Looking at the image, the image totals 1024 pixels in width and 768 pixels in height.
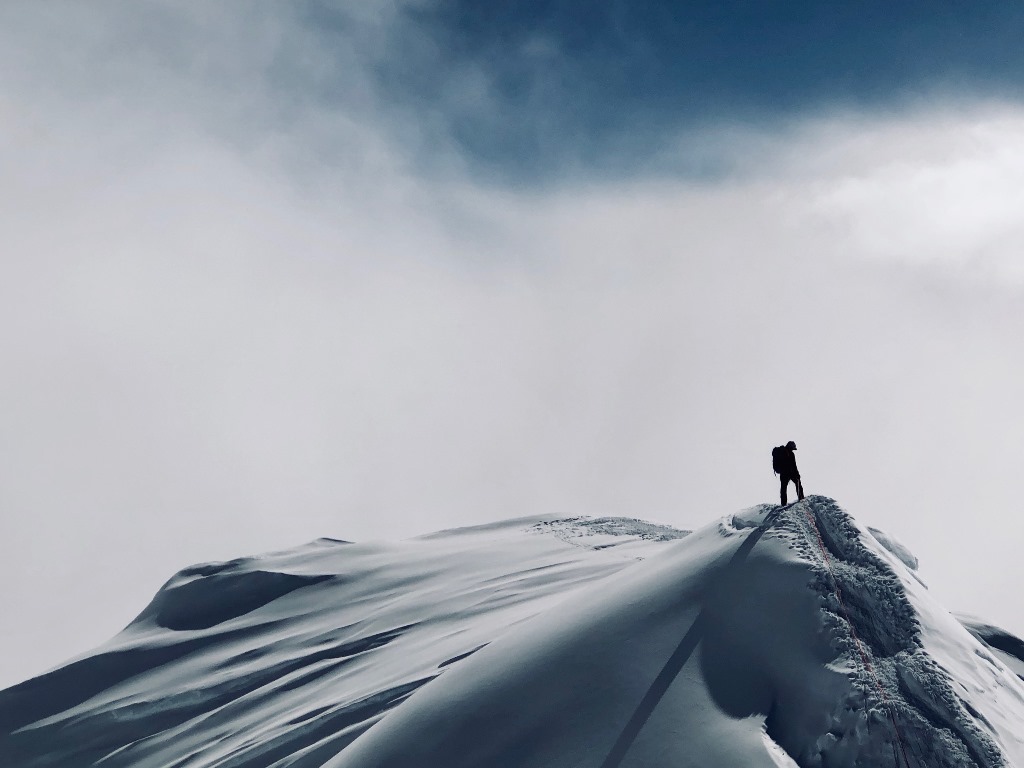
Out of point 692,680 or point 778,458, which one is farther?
point 778,458

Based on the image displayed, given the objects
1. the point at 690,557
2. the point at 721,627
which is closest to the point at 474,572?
the point at 690,557

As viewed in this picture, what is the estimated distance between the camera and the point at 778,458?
19.2 meters

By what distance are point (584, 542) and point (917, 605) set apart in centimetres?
2176

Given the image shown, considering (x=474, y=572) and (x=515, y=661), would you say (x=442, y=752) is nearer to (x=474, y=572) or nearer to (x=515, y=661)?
(x=515, y=661)

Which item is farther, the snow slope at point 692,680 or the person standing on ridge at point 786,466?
the person standing on ridge at point 786,466

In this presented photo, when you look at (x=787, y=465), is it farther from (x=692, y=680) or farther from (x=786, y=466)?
(x=692, y=680)

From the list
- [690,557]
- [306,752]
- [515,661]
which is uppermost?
[690,557]

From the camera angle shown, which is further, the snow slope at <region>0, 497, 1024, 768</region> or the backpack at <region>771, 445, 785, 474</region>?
the backpack at <region>771, 445, 785, 474</region>

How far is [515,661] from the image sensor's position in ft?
56.9

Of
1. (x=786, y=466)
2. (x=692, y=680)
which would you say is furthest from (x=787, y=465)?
(x=692, y=680)

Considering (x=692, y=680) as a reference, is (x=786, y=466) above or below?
above

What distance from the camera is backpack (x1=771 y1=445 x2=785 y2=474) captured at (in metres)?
Answer: 19.2

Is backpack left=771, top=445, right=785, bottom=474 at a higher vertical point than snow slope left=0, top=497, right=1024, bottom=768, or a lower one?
higher

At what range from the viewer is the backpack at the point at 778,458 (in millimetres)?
19156
